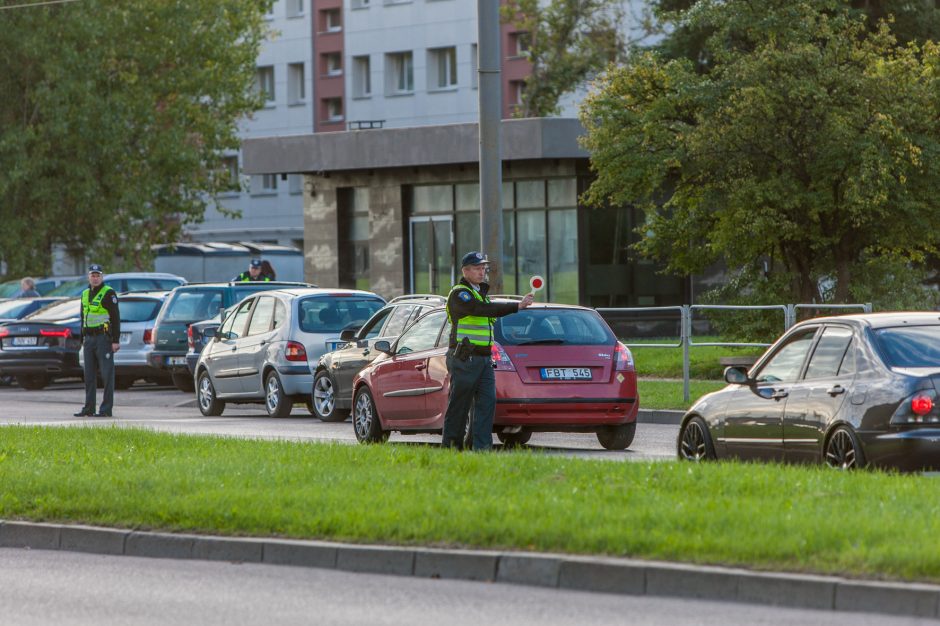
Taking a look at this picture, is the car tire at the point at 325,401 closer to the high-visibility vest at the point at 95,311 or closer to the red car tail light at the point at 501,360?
the high-visibility vest at the point at 95,311

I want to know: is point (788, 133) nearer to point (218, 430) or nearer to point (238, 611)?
point (218, 430)

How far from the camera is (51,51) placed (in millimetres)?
50062

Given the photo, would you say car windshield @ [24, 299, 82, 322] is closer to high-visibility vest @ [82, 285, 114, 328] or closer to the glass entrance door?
high-visibility vest @ [82, 285, 114, 328]

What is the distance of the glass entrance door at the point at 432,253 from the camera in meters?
45.1

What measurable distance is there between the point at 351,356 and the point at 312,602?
40.4 ft

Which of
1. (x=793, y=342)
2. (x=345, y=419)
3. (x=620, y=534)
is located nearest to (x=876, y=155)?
(x=345, y=419)

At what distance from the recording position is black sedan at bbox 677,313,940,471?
12.2 m

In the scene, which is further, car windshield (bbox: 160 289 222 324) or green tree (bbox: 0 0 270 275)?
green tree (bbox: 0 0 270 275)

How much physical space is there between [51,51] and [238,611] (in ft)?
142

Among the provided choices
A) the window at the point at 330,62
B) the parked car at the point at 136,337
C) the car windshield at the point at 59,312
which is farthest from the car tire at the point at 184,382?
the window at the point at 330,62

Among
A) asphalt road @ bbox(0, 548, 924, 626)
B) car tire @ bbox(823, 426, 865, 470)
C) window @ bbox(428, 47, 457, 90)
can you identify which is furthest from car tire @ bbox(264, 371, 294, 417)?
window @ bbox(428, 47, 457, 90)

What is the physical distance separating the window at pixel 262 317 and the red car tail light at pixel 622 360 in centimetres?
761

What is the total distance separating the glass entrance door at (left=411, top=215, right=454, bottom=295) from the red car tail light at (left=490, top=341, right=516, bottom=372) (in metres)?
27.8

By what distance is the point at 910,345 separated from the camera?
12.8m
